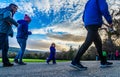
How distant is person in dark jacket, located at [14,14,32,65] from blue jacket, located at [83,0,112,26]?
479 cm

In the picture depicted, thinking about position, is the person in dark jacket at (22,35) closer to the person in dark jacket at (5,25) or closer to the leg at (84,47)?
the person in dark jacket at (5,25)

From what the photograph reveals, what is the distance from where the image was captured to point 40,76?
28.7 feet

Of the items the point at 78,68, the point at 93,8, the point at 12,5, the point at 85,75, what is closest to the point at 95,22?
the point at 93,8

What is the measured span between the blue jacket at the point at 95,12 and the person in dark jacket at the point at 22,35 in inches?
188

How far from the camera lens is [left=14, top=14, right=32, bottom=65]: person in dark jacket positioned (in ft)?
50.0

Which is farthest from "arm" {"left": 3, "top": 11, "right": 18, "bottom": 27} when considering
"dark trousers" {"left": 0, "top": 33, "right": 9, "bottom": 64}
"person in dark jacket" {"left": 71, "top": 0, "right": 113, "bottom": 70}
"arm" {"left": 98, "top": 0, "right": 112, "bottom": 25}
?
"arm" {"left": 98, "top": 0, "right": 112, "bottom": 25}

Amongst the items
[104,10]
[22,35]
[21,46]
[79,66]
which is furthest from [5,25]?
[104,10]

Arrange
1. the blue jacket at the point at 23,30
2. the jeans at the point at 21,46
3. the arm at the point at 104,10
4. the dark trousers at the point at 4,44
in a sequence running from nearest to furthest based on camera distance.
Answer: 1. the arm at the point at 104,10
2. the dark trousers at the point at 4,44
3. the jeans at the point at 21,46
4. the blue jacket at the point at 23,30

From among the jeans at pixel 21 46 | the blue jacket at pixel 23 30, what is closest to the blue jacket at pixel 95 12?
the jeans at pixel 21 46

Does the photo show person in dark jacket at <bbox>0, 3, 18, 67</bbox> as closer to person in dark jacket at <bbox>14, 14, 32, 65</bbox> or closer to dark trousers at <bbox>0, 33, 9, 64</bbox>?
dark trousers at <bbox>0, 33, 9, 64</bbox>

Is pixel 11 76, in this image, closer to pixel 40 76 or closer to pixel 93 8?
pixel 40 76

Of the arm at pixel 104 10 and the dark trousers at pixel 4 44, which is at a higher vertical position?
the arm at pixel 104 10

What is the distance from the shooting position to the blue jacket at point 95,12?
10.6 m

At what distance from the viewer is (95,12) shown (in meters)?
10.8
